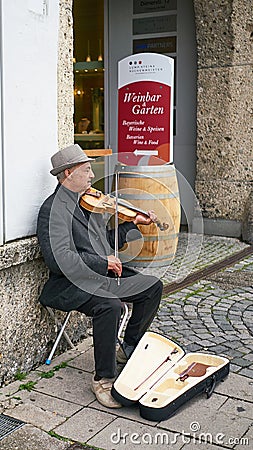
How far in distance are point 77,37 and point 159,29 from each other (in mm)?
1265

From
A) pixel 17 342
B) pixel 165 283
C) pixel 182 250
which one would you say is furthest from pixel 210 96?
pixel 17 342

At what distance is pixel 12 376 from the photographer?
352cm

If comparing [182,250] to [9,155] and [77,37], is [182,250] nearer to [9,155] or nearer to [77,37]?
[9,155]

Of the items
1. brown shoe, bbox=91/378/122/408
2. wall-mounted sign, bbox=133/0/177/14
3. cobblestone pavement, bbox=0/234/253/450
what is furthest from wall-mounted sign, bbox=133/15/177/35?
brown shoe, bbox=91/378/122/408

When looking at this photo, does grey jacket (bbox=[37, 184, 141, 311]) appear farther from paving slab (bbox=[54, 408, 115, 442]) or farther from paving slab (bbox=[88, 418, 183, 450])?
paving slab (bbox=[88, 418, 183, 450])

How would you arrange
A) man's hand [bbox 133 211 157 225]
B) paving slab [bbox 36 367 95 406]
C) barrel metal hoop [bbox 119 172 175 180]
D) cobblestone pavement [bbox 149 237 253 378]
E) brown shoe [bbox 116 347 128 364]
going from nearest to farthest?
paving slab [bbox 36 367 95 406] → man's hand [bbox 133 211 157 225] → brown shoe [bbox 116 347 128 364] → cobblestone pavement [bbox 149 237 253 378] → barrel metal hoop [bbox 119 172 175 180]

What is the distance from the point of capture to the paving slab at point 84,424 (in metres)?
2.98

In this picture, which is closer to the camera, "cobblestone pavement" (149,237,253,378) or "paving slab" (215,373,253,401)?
"paving slab" (215,373,253,401)

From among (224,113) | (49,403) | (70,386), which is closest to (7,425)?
(49,403)

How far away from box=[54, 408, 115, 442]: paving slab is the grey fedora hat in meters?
1.30

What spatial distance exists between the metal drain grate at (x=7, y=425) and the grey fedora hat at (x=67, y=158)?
1339mm

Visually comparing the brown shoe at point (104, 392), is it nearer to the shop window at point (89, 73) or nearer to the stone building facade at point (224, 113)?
the stone building facade at point (224, 113)

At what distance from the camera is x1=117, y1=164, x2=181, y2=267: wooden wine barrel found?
5.27 meters

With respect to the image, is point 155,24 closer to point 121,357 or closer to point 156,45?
point 156,45
